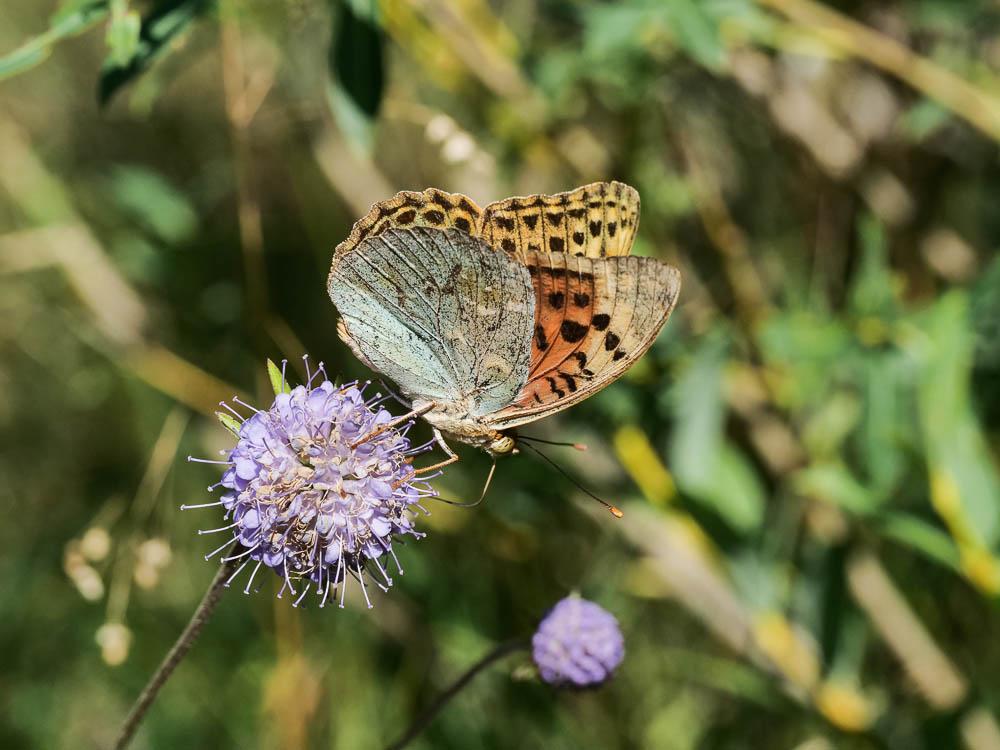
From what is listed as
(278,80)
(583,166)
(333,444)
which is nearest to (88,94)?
(278,80)

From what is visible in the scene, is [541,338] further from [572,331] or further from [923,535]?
[923,535]

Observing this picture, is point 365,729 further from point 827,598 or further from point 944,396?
point 944,396

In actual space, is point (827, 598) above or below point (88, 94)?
below

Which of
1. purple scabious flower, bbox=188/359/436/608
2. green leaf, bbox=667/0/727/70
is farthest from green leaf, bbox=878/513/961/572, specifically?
purple scabious flower, bbox=188/359/436/608

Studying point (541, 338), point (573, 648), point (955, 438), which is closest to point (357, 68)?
point (541, 338)

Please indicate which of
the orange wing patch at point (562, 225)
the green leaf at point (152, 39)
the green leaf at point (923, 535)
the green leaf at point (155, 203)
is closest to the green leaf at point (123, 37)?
the green leaf at point (152, 39)

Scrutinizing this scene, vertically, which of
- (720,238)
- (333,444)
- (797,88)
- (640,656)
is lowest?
(640,656)

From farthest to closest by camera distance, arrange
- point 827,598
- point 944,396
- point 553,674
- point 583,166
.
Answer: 1. point 583,166
2. point 827,598
3. point 944,396
4. point 553,674
